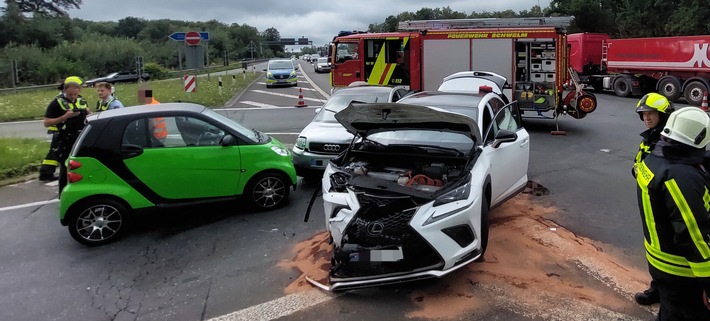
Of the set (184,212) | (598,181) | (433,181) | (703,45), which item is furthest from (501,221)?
(703,45)

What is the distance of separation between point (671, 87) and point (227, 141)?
20047mm

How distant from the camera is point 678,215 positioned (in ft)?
8.93

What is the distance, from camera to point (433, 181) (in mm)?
4961

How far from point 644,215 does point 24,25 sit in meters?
62.9

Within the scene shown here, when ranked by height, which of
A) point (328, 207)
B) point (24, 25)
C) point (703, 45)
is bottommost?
point (328, 207)

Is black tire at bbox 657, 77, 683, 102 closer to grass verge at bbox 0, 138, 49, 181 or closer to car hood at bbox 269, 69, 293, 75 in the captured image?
car hood at bbox 269, 69, 293, 75

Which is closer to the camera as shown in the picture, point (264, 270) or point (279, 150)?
point (264, 270)

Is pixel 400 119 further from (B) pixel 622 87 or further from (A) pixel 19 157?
(B) pixel 622 87

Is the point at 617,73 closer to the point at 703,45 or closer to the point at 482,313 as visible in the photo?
the point at 703,45

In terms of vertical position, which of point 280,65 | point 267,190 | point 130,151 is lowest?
point 267,190

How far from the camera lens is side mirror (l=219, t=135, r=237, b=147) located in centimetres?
644

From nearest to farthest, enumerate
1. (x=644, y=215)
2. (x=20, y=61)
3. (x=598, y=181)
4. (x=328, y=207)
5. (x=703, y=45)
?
1. (x=644, y=215)
2. (x=328, y=207)
3. (x=598, y=181)
4. (x=703, y=45)
5. (x=20, y=61)

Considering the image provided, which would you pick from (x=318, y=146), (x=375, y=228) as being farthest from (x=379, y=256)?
(x=318, y=146)

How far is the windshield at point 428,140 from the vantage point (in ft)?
18.5
